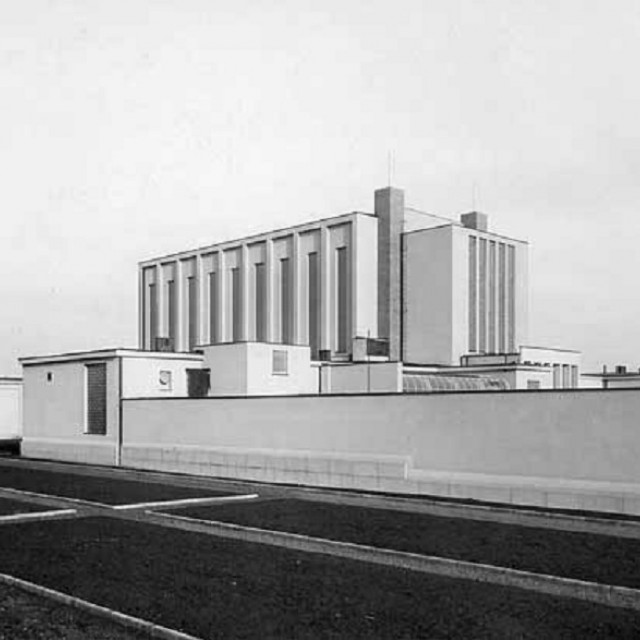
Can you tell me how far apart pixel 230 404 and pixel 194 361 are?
5936 millimetres

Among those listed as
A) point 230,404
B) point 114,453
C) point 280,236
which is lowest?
point 114,453

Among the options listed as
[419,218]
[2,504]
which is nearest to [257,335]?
[419,218]

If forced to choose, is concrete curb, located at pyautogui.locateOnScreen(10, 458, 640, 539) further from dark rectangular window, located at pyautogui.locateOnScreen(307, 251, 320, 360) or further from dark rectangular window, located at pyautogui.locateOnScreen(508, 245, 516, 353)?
dark rectangular window, located at pyautogui.locateOnScreen(508, 245, 516, 353)

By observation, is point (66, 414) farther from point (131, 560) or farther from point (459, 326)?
point (459, 326)

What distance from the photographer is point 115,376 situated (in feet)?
98.9

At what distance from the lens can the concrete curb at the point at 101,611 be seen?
7568 millimetres

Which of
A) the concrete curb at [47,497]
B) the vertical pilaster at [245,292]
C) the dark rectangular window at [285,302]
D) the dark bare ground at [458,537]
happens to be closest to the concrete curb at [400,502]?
the concrete curb at [47,497]

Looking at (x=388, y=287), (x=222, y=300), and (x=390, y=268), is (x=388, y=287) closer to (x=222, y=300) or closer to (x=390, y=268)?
(x=390, y=268)

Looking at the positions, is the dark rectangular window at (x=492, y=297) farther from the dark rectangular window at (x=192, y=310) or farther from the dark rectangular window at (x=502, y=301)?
the dark rectangular window at (x=192, y=310)

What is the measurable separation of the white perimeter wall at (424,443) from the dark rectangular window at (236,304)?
30298 mm

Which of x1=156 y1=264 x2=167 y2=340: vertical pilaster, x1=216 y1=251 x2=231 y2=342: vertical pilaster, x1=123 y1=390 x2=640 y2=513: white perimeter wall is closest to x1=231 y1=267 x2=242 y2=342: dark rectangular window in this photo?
x1=216 y1=251 x2=231 y2=342: vertical pilaster

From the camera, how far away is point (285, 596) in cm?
939

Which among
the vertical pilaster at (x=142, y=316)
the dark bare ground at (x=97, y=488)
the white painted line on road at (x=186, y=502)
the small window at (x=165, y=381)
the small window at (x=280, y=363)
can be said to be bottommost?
the dark bare ground at (x=97, y=488)

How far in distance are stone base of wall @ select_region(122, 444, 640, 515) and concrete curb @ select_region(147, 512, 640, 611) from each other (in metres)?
7.01
